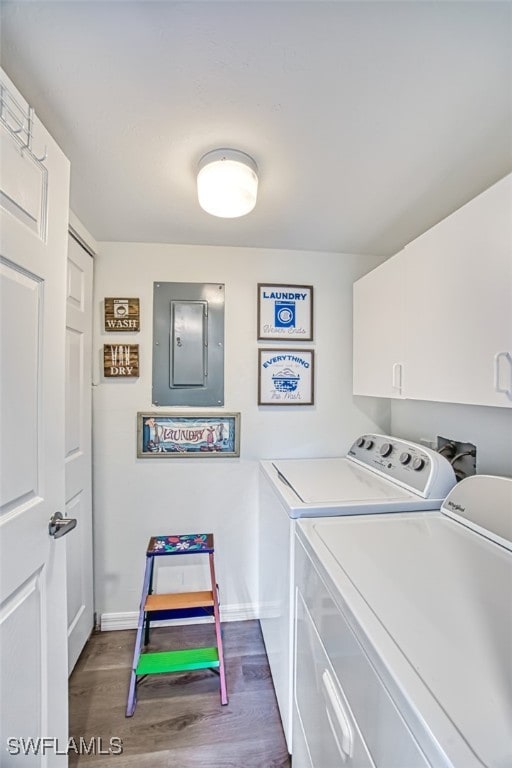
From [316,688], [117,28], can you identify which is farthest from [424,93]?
[316,688]

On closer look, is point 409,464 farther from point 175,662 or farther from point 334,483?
point 175,662

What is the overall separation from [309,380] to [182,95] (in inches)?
58.1

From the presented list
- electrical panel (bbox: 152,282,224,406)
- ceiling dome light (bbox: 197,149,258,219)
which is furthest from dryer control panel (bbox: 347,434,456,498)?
ceiling dome light (bbox: 197,149,258,219)

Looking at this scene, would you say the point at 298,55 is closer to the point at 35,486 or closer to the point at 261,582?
the point at 35,486

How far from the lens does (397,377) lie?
1.58 meters

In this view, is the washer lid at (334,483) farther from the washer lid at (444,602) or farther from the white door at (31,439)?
the white door at (31,439)

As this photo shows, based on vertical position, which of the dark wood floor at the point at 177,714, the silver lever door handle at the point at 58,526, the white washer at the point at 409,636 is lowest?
the dark wood floor at the point at 177,714

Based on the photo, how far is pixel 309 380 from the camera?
2.09m

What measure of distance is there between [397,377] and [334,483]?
1.87 feet

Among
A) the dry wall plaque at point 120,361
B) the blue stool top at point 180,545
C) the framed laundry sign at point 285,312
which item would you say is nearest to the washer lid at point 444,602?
the blue stool top at point 180,545

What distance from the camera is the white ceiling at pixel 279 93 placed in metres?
0.77

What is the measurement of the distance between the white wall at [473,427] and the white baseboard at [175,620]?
55.3 inches

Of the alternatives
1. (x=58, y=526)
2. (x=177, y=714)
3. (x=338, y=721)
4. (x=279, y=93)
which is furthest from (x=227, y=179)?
(x=177, y=714)

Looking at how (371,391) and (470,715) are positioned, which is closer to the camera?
(470,715)
